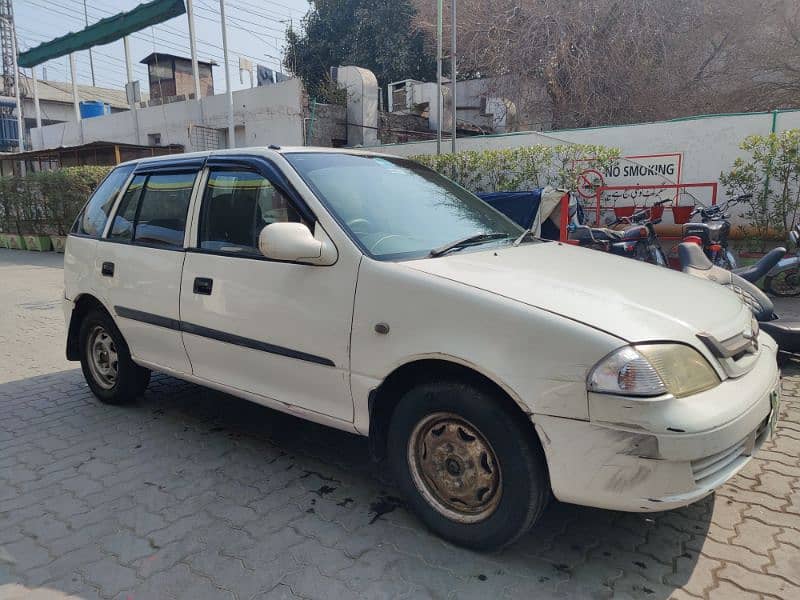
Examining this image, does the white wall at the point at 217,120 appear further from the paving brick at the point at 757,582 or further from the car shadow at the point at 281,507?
the paving brick at the point at 757,582

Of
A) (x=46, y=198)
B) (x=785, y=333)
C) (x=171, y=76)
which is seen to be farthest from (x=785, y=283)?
(x=171, y=76)

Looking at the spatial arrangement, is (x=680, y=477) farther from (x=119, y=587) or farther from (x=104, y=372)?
(x=104, y=372)

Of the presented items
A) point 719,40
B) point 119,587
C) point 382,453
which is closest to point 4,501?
point 119,587

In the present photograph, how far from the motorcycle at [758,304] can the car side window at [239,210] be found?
3325 mm

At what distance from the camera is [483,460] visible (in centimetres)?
245

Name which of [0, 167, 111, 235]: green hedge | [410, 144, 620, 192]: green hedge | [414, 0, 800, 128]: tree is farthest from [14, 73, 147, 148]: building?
[410, 144, 620, 192]: green hedge

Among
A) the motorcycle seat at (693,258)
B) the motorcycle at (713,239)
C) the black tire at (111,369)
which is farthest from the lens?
the motorcycle at (713,239)

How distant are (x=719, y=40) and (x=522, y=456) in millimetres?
16841

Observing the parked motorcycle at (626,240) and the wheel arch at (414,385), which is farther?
the parked motorcycle at (626,240)

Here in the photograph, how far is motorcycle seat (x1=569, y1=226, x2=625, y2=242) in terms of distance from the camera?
7355mm

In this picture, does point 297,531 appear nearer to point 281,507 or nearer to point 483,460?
point 281,507

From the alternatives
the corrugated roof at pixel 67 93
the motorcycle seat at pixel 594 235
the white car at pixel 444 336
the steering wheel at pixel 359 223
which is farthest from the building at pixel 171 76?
the steering wheel at pixel 359 223

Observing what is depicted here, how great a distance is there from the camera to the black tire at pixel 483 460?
2293 millimetres

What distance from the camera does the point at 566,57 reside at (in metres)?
15.0
